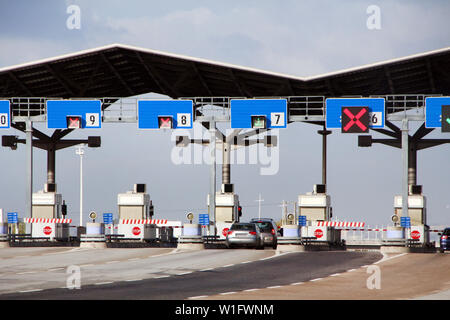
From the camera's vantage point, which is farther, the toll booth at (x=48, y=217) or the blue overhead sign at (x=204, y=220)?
the blue overhead sign at (x=204, y=220)

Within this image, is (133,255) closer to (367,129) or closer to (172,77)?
(367,129)

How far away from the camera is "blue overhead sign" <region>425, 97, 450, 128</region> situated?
151 feet

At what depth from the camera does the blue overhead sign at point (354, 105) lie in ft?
153

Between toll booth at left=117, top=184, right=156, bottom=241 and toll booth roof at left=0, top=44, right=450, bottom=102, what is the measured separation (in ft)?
22.5

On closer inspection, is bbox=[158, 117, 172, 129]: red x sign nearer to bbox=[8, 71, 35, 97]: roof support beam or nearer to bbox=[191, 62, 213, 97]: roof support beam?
bbox=[191, 62, 213, 97]: roof support beam

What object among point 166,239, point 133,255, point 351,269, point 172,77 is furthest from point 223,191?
point 351,269

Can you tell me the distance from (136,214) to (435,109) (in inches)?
667

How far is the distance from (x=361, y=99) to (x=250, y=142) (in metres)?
11.3

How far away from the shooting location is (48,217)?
49.7 meters

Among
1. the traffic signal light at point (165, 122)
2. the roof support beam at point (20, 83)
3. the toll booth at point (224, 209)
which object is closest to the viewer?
the traffic signal light at point (165, 122)

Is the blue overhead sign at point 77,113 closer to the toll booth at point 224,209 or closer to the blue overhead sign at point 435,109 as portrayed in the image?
the toll booth at point 224,209

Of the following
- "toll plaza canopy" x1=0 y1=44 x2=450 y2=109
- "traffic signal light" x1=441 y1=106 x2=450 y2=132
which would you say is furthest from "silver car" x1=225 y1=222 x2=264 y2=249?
"traffic signal light" x1=441 y1=106 x2=450 y2=132

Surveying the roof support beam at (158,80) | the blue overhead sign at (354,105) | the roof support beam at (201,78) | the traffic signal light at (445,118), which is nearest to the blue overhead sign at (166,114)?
the roof support beam at (201,78)

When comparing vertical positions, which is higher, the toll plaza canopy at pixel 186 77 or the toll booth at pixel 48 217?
the toll plaza canopy at pixel 186 77
